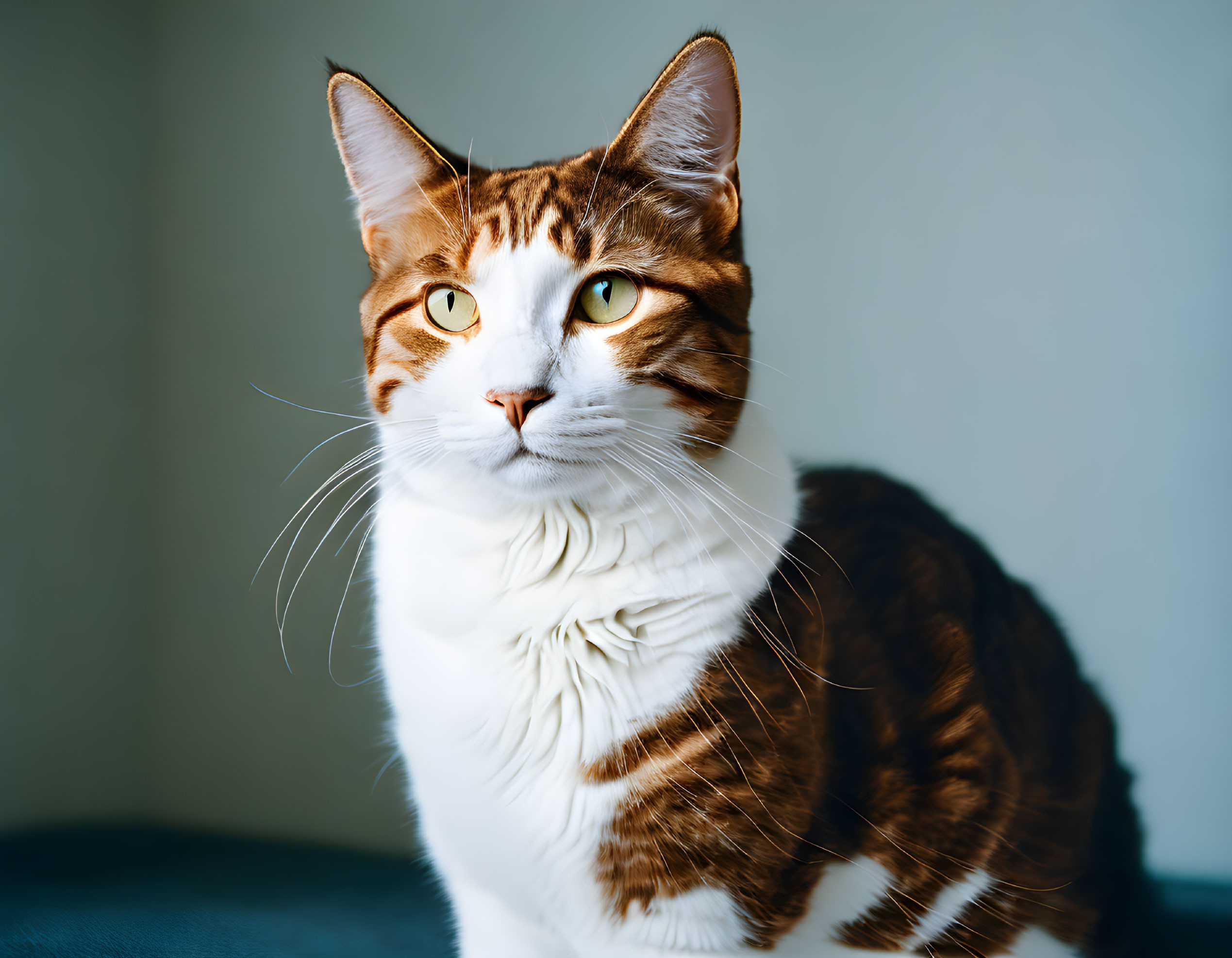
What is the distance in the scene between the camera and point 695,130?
0.93 meters

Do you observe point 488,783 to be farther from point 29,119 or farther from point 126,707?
point 29,119

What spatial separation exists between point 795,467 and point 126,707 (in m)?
1.49

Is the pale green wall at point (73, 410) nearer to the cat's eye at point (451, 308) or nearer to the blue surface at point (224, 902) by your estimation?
the blue surface at point (224, 902)

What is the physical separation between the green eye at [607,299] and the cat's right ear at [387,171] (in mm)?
199

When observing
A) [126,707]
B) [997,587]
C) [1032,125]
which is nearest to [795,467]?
[997,587]

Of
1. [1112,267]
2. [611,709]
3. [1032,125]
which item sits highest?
[1032,125]

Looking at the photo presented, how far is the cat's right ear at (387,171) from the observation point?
0.97m

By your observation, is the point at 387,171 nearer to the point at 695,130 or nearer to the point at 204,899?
the point at 695,130

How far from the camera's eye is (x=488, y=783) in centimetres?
94

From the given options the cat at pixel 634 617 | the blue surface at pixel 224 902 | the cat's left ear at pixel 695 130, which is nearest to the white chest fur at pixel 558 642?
the cat at pixel 634 617

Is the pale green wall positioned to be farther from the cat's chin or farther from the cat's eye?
the cat's chin

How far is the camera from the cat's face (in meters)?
0.84

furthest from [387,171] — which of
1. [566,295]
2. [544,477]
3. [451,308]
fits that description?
[544,477]

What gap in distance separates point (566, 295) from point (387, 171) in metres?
0.31
